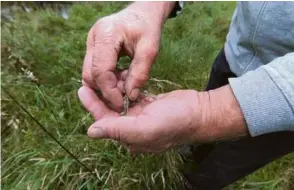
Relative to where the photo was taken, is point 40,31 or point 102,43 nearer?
point 102,43

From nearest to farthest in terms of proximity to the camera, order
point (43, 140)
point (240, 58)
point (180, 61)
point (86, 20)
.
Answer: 1. point (240, 58)
2. point (43, 140)
3. point (180, 61)
4. point (86, 20)

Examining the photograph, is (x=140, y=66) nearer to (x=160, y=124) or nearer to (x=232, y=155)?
(x=160, y=124)

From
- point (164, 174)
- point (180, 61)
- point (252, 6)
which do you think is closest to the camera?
point (252, 6)

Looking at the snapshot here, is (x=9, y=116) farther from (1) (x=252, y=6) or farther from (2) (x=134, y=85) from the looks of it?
(1) (x=252, y=6)

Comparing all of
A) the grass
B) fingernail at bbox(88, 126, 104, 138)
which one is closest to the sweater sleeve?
fingernail at bbox(88, 126, 104, 138)

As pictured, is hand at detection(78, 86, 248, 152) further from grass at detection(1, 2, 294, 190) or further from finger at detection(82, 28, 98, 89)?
grass at detection(1, 2, 294, 190)

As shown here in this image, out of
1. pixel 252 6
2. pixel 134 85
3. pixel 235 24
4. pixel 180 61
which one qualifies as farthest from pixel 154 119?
pixel 180 61

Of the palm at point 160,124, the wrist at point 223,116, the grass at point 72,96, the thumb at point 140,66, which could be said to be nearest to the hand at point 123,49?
the thumb at point 140,66
